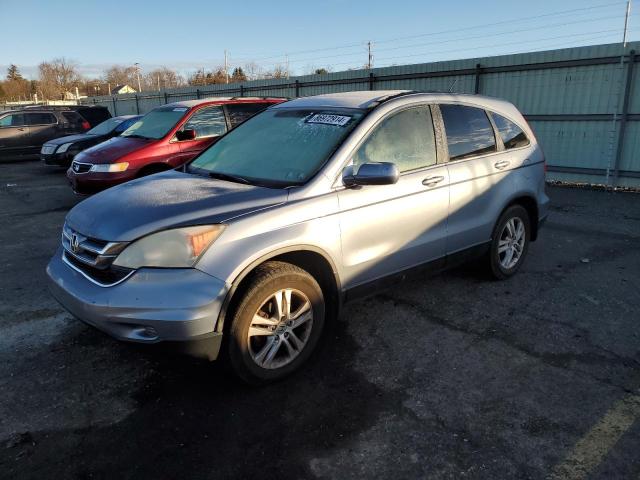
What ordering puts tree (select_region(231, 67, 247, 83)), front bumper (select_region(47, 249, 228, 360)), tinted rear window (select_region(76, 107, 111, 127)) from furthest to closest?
tree (select_region(231, 67, 247, 83)) → tinted rear window (select_region(76, 107, 111, 127)) → front bumper (select_region(47, 249, 228, 360))

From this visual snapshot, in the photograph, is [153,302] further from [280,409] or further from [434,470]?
[434,470]

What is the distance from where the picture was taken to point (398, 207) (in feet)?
11.7

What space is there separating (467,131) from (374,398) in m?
2.52

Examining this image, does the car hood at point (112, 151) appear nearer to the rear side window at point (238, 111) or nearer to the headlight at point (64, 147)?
the rear side window at point (238, 111)

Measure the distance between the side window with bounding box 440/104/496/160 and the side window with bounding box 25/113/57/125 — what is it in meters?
15.4

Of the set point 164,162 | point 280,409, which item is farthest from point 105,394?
point 164,162

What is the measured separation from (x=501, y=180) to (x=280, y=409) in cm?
293

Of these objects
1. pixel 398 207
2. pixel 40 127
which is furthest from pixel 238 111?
pixel 40 127

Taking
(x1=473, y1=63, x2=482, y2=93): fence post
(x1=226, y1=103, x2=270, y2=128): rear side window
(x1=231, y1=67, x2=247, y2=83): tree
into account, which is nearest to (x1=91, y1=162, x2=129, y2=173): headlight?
(x1=226, y1=103, x2=270, y2=128): rear side window

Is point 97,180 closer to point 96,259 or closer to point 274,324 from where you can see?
point 96,259

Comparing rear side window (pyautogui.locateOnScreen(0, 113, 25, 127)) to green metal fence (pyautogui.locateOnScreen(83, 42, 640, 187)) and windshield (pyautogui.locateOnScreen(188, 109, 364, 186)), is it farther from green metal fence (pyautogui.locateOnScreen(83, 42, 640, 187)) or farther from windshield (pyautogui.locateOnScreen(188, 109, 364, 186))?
windshield (pyautogui.locateOnScreen(188, 109, 364, 186))

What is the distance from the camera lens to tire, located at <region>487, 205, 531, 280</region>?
458 cm

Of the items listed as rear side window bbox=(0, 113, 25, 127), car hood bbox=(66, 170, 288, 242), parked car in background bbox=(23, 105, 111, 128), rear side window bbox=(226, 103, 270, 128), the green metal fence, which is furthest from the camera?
parked car in background bbox=(23, 105, 111, 128)

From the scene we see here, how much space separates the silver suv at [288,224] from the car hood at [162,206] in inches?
0.5
